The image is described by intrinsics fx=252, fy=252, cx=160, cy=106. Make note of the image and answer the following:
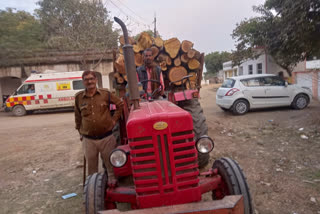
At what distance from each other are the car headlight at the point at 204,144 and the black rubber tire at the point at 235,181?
267mm

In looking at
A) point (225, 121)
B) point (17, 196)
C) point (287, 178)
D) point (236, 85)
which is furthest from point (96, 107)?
point (236, 85)

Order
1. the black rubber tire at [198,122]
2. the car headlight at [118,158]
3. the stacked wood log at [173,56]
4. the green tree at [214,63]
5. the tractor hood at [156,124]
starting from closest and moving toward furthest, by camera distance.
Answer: the tractor hood at [156,124] → the car headlight at [118,158] → the black rubber tire at [198,122] → the stacked wood log at [173,56] → the green tree at [214,63]

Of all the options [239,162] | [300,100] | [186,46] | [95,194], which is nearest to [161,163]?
[95,194]

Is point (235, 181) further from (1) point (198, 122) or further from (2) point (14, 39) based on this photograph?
(2) point (14, 39)

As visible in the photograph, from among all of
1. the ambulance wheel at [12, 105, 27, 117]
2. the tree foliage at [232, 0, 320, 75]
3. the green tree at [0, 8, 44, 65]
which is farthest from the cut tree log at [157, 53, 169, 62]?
the green tree at [0, 8, 44, 65]

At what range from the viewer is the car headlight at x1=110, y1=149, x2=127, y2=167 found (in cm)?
256

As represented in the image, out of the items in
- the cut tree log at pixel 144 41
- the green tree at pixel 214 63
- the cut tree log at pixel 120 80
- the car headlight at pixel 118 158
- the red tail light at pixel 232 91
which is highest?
the green tree at pixel 214 63

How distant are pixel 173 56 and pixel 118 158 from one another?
3.63 metres

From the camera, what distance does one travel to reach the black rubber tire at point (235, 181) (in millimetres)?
2449

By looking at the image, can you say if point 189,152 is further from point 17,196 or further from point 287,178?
point 17,196

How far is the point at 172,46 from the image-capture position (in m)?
5.74

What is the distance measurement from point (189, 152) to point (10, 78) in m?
20.5

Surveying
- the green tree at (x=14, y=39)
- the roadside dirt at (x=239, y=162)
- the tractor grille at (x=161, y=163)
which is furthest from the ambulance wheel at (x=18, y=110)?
the tractor grille at (x=161, y=163)

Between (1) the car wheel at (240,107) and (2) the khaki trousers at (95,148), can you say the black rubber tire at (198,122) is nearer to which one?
(2) the khaki trousers at (95,148)
